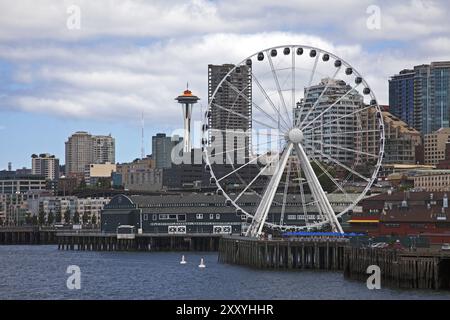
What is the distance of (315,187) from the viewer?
4427 inches


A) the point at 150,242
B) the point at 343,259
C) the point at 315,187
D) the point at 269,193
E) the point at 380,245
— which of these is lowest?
the point at 150,242

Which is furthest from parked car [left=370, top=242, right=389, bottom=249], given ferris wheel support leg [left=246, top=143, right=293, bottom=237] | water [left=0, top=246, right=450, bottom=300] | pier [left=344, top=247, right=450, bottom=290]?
ferris wheel support leg [left=246, top=143, right=293, bottom=237]

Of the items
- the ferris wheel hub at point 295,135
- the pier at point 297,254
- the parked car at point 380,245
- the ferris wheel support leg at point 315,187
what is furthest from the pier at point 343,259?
the ferris wheel hub at point 295,135

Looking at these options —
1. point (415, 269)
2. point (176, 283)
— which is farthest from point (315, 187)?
point (415, 269)

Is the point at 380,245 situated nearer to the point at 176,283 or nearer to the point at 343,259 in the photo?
the point at 343,259

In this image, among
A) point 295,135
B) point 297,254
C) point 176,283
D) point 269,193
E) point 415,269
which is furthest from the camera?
point 269,193

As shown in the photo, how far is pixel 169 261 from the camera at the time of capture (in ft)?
434

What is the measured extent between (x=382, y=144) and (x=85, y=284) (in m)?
31.2

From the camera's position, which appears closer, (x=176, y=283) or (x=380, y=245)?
(x=380, y=245)

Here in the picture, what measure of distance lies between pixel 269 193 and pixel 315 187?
414cm

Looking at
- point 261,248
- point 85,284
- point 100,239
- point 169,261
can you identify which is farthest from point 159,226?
point 85,284

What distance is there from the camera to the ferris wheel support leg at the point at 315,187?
11069 cm

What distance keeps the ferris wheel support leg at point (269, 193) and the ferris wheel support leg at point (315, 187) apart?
41.7 inches

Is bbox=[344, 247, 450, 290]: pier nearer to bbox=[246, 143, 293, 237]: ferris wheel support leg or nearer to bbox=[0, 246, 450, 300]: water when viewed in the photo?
bbox=[0, 246, 450, 300]: water
